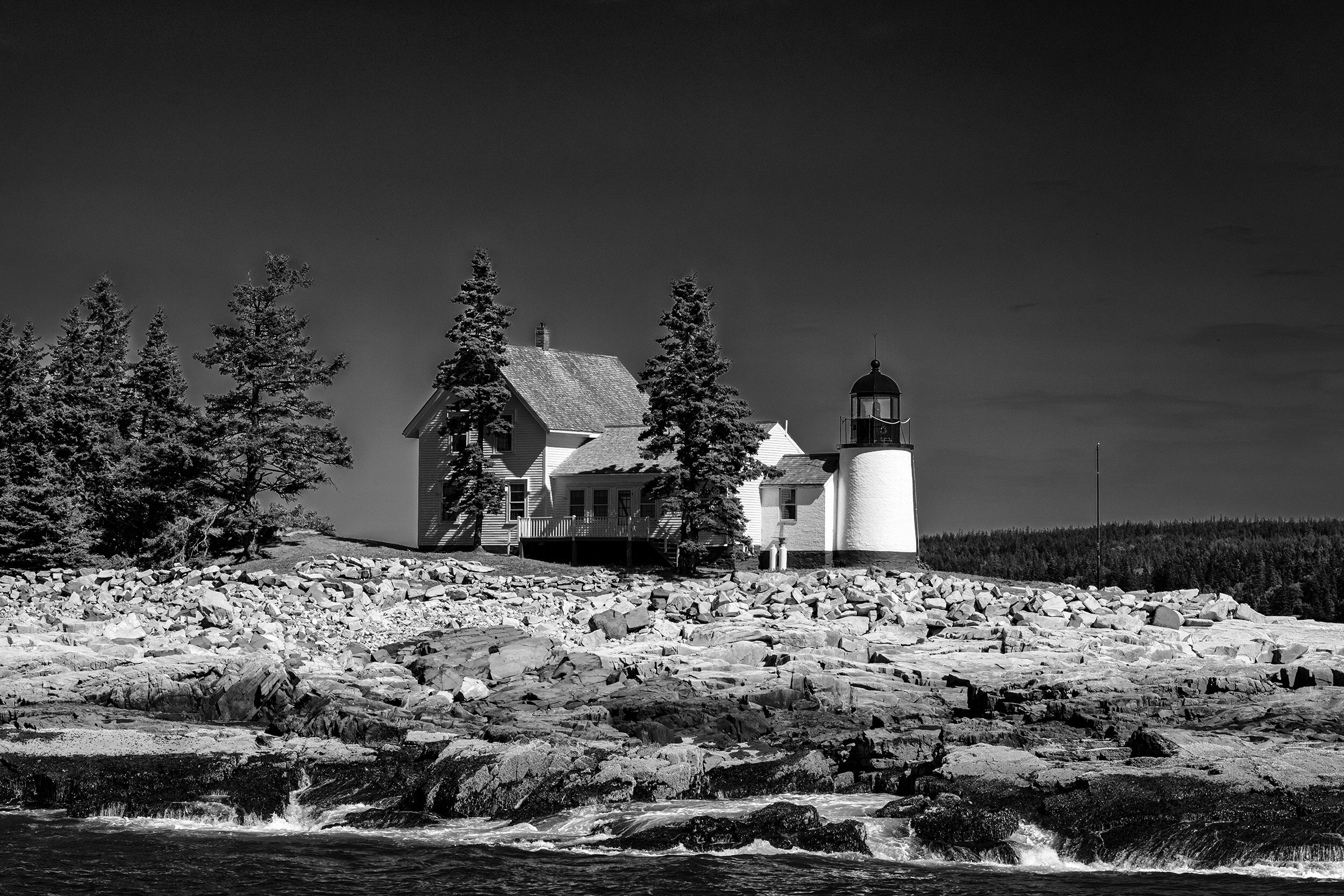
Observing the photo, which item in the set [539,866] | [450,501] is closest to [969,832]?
[539,866]

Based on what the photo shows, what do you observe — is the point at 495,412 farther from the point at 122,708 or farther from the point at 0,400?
Answer: the point at 122,708

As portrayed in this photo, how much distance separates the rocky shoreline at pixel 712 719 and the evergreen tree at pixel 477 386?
11.9 m

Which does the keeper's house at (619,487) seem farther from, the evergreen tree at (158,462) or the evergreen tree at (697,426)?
the evergreen tree at (158,462)

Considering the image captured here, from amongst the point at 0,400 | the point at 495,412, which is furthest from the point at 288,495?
the point at 0,400

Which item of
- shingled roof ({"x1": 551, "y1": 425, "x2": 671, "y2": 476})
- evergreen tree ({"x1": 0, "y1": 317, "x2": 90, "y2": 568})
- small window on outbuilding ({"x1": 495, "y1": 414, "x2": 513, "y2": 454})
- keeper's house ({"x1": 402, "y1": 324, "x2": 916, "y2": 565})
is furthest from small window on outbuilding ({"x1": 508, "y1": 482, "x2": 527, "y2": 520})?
evergreen tree ({"x1": 0, "y1": 317, "x2": 90, "y2": 568})

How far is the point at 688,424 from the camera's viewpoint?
35.2 m

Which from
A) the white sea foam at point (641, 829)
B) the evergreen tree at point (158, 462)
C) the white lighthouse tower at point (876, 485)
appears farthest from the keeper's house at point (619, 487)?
the white sea foam at point (641, 829)

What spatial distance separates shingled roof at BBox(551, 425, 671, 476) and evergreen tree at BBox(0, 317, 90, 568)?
13658 millimetres

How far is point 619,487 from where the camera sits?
3897cm

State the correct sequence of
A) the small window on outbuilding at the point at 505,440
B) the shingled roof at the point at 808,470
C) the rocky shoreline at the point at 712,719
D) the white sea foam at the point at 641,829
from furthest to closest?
the small window on outbuilding at the point at 505,440 → the shingled roof at the point at 808,470 → the rocky shoreline at the point at 712,719 → the white sea foam at the point at 641,829

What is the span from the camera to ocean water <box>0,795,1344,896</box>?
12.3 meters

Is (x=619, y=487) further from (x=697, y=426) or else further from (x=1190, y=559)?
(x=1190, y=559)

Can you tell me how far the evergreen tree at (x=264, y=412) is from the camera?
3753 cm

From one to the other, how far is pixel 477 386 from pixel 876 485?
1186 cm
